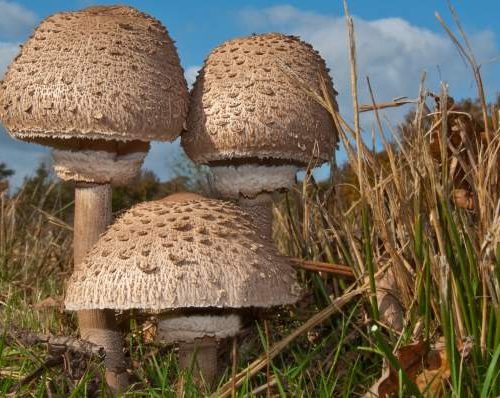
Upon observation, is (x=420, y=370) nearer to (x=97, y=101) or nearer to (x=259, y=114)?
(x=259, y=114)

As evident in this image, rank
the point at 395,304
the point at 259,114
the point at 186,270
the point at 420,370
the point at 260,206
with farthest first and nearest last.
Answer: the point at 260,206 → the point at 259,114 → the point at 395,304 → the point at 186,270 → the point at 420,370

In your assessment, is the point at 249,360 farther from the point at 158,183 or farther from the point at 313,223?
the point at 158,183

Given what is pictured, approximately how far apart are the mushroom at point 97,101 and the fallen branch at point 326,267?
0.97 m

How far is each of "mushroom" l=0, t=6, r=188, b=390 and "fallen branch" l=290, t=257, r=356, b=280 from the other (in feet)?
3.20

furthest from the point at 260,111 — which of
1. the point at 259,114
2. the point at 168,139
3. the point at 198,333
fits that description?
the point at 198,333

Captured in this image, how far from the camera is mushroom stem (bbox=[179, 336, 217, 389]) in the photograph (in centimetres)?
333

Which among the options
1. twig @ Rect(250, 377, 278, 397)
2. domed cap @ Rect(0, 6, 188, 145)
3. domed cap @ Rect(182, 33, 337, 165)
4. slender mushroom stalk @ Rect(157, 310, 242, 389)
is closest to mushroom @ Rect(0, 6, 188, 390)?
domed cap @ Rect(0, 6, 188, 145)

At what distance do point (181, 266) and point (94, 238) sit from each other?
1.09m

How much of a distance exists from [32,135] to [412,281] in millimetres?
2019

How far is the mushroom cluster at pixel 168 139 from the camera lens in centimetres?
286

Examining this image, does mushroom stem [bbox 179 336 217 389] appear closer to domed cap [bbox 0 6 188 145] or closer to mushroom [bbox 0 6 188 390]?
mushroom [bbox 0 6 188 390]

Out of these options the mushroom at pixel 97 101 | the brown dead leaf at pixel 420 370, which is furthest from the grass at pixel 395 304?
the mushroom at pixel 97 101

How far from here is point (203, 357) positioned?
3369 mm

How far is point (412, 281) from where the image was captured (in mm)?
2973
